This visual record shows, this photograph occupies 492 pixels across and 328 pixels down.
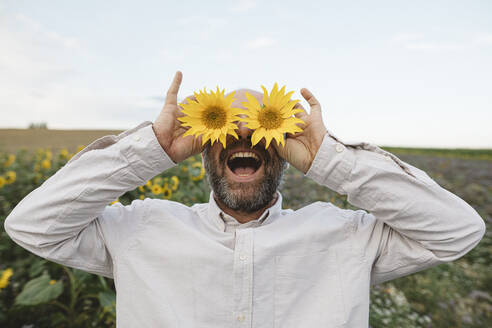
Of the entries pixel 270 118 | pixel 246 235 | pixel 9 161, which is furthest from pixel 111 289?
pixel 9 161

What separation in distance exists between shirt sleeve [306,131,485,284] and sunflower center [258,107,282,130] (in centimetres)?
23

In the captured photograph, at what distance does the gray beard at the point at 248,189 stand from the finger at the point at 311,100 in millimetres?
314

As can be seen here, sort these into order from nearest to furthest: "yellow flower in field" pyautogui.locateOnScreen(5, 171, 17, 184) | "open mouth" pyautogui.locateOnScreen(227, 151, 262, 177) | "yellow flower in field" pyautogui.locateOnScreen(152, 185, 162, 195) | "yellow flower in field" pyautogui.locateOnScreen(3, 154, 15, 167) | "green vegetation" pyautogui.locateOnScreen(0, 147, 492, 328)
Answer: "open mouth" pyautogui.locateOnScreen(227, 151, 262, 177)
"green vegetation" pyautogui.locateOnScreen(0, 147, 492, 328)
"yellow flower in field" pyautogui.locateOnScreen(152, 185, 162, 195)
"yellow flower in field" pyautogui.locateOnScreen(5, 171, 17, 184)
"yellow flower in field" pyautogui.locateOnScreen(3, 154, 15, 167)

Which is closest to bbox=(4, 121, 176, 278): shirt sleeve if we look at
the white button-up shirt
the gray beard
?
the white button-up shirt

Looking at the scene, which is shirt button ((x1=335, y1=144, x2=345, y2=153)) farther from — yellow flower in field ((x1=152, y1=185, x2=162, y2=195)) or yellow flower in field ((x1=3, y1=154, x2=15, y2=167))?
yellow flower in field ((x1=3, y1=154, x2=15, y2=167))

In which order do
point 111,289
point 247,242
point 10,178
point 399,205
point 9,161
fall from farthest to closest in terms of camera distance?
1. point 9,161
2. point 10,178
3. point 111,289
4. point 247,242
5. point 399,205

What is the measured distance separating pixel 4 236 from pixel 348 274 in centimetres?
331

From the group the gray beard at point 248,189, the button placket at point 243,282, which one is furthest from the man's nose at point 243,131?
the button placket at point 243,282

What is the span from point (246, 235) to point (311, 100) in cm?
71

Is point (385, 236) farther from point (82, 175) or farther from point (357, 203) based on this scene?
point (82, 175)

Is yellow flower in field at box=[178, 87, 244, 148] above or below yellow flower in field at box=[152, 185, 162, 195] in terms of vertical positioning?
above

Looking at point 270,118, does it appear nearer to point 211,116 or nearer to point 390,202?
point 211,116

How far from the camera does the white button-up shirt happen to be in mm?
1467

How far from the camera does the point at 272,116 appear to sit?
153 cm
